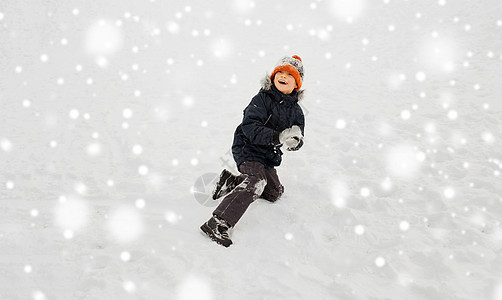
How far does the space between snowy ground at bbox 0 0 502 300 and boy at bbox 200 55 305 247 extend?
27cm

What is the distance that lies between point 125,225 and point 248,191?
135 centimetres

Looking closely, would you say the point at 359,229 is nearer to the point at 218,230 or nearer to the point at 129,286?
the point at 218,230

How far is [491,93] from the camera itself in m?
6.78

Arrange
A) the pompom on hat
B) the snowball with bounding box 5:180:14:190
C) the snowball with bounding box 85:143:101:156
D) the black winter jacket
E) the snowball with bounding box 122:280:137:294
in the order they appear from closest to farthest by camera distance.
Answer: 1. the snowball with bounding box 122:280:137:294
2. the black winter jacket
3. the pompom on hat
4. the snowball with bounding box 5:180:14:190
5. the snowball with bounding box 85:143:101:156

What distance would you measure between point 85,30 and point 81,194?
336 inches

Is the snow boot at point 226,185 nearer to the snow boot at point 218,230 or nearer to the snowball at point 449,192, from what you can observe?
the snow boot at point 218,230

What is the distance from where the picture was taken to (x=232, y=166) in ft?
17.1

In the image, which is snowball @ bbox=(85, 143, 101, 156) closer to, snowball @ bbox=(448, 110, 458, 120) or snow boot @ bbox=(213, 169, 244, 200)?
snow boot @ bbox=(213, 169, 244, 200)

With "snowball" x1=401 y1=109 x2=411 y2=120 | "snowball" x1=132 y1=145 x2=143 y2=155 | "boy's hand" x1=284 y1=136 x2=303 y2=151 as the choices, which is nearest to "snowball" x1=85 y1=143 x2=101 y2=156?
"snowball" x1=132 y1=145 x2=143 y2=155

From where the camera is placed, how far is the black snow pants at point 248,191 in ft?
11.2

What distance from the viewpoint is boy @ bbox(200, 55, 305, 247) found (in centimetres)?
347

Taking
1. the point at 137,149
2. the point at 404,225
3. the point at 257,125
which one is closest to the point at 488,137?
the point at 404,225

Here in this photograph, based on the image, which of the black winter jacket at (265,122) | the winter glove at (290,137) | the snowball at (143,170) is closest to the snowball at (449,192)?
the black winter jacket at (265,122)

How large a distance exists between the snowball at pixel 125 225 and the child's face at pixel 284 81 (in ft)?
7.08
